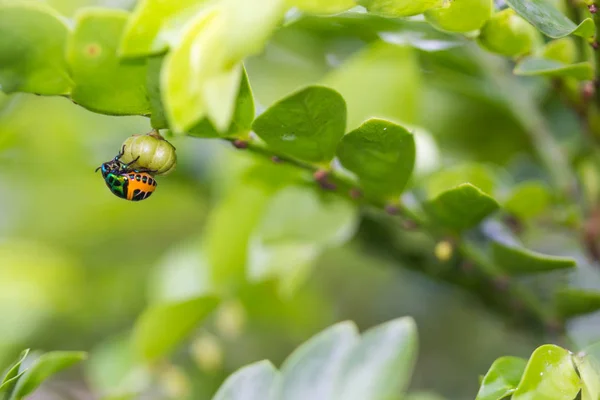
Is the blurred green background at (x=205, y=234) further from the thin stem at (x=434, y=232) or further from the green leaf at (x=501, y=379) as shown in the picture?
the green leaf at (x=501, y=379)

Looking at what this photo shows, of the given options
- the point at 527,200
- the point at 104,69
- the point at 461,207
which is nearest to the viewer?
the point at 104,69

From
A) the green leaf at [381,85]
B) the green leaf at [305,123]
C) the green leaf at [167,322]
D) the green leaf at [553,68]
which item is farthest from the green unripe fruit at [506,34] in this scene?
the green leaf at [167,322]

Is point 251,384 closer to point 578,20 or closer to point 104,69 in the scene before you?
point 104,69

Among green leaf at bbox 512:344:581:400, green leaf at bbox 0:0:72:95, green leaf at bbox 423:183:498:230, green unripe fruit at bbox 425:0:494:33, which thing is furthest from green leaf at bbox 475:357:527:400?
green leaf at bbox 0:0:72:95

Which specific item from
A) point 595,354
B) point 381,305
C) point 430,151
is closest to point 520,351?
point 381,305

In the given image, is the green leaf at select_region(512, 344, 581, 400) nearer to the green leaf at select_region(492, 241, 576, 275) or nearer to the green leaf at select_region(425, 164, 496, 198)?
the green leaf at select_region(492, 241, 576, 275)

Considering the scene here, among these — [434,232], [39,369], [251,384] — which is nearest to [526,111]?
[434,232]

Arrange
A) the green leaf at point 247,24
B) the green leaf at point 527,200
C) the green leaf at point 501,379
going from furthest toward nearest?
the green leaf at point 527,200, the green leaf at point 501,379, the green leaf at point 247,24
